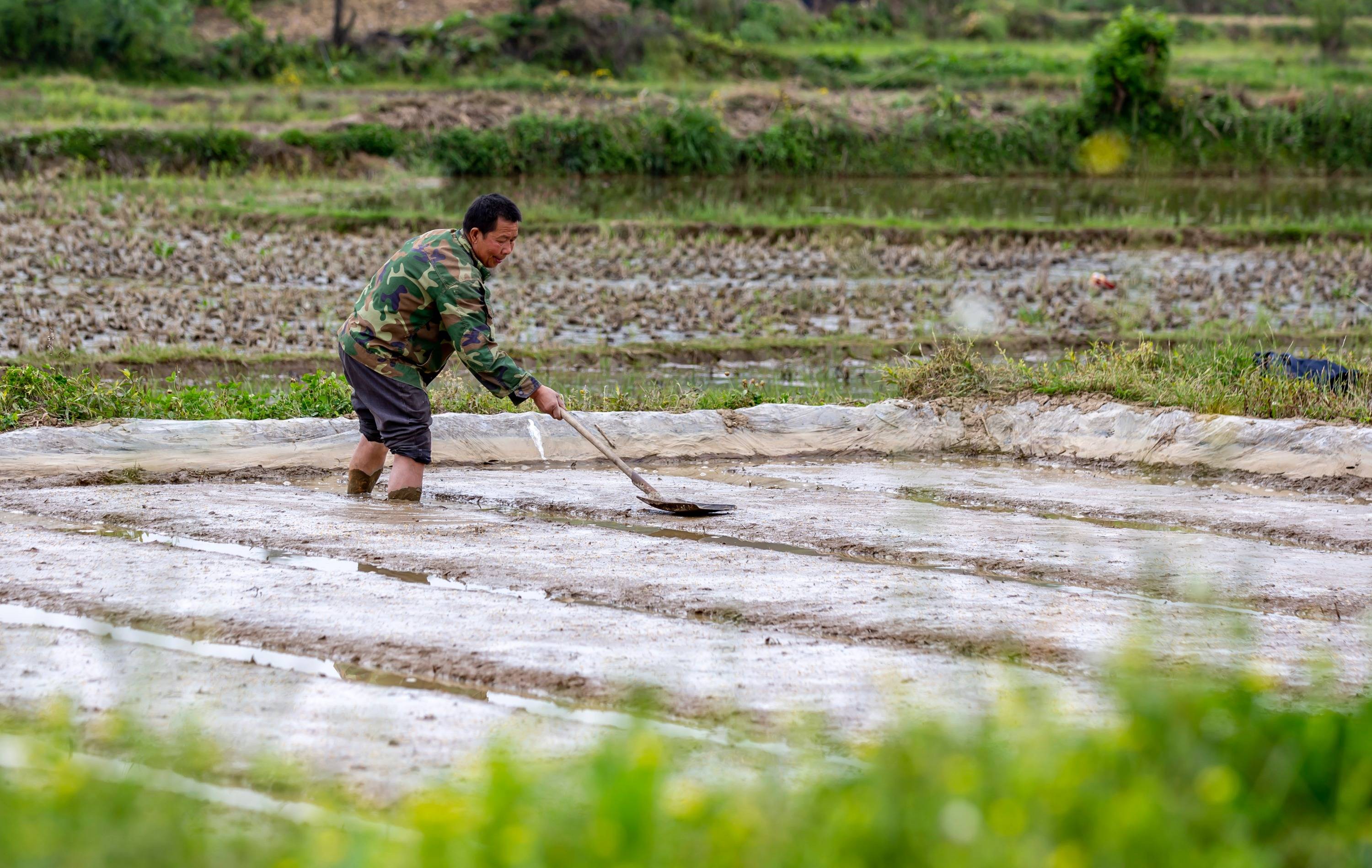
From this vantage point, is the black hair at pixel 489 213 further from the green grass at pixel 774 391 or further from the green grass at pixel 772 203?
the green grass at pixel 772 203

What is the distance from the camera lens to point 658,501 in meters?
6.43

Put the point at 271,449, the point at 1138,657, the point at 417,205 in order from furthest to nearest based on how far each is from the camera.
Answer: the point at 417,205
the point at 271,449
the point at 1138,657

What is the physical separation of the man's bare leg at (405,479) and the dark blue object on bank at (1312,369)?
4.86 metres

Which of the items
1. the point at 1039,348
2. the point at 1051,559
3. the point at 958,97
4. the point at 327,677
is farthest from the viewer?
the point at 958,97

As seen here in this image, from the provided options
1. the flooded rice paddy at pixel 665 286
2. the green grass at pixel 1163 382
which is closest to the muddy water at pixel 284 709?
the green grass at pixel 1163 382

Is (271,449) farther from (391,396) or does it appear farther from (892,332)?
(892,332)

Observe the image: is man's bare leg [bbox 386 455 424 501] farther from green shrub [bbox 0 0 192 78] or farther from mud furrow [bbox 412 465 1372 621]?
green shrub [bbox 0 0 192 78]

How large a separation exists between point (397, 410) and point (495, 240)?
36.3 inches

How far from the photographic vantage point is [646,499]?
6480mm

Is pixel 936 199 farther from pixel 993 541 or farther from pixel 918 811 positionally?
pixel 918 811

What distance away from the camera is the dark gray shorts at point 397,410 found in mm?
6574

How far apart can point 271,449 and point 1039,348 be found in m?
6.85

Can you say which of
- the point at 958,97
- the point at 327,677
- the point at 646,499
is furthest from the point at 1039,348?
the point at 958,97

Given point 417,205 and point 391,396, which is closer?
point 391,396
